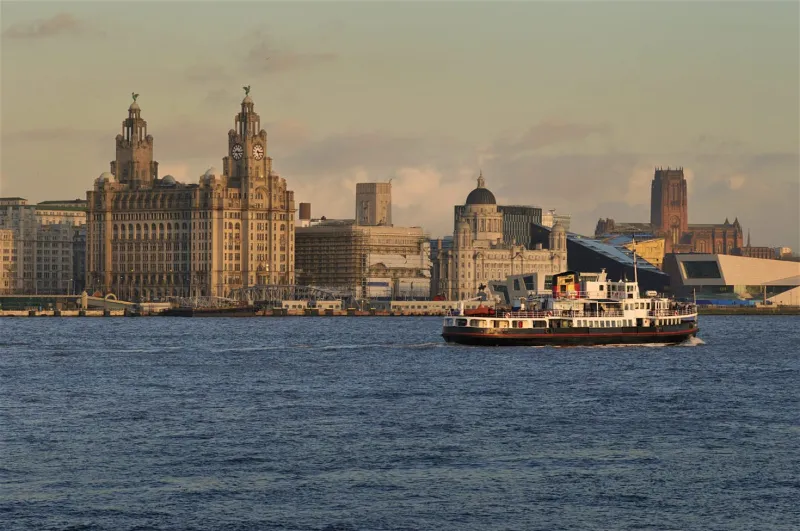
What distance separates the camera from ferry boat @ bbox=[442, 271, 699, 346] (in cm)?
14300

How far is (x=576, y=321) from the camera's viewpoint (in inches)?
5684

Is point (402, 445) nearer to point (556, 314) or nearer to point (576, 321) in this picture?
point (556, 314)

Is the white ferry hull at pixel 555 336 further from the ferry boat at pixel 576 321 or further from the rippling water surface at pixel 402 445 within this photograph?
the rippling water surface at pixel 402 445

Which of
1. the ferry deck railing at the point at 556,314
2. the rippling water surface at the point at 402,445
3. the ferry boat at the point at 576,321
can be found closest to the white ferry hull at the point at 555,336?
the ferry boat at the point at 576,321

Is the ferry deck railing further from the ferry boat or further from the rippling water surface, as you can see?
the rippling water surface

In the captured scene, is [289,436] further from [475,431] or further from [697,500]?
[697,500]

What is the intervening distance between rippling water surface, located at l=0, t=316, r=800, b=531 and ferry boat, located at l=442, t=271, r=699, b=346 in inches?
767

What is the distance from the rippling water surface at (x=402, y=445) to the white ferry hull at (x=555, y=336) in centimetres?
1917

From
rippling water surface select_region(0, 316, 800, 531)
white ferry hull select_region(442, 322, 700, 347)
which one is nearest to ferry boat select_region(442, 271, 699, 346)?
white ferry hull select_region(442, 322, 700, 347)

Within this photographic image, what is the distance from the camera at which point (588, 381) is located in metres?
106

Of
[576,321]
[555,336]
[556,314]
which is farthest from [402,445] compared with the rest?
[576,321]

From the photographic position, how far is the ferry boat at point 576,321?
469 feet

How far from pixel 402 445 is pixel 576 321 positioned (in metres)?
73.7

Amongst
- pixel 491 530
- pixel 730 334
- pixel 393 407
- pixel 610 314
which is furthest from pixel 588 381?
pixel 730 334
